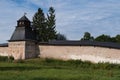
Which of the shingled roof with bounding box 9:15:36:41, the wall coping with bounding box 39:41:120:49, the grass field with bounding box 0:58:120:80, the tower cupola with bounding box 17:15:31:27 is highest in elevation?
the tower cupola with bounding box 17:15:31:27

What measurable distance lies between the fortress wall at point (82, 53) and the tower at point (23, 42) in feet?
4.73

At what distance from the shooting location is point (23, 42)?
40.5 metres

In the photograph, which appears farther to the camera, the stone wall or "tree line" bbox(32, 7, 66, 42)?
"tree line" bbox(32, 7, 66, 42)

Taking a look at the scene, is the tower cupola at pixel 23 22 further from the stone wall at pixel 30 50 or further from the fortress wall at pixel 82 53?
the fortress wall at pixel 82 53

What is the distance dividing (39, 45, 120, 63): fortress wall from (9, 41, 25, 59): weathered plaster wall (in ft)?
7.62

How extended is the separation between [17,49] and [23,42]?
4.27 feet

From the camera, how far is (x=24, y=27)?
42281 mm

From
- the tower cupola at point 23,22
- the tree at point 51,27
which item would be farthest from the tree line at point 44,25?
the tower cupola at point 23,22

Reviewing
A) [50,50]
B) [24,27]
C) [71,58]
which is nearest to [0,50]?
[24,27]

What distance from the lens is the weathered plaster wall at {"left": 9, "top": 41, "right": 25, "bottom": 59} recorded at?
40344 millimetres

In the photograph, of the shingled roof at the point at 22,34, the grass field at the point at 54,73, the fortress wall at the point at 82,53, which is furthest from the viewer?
the shingled roof at the point at 22,34

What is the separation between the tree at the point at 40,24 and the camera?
186 feet

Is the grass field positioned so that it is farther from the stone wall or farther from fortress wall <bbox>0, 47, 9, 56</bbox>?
fortress wall <bbox>0, 47, 9, 56</bbox>

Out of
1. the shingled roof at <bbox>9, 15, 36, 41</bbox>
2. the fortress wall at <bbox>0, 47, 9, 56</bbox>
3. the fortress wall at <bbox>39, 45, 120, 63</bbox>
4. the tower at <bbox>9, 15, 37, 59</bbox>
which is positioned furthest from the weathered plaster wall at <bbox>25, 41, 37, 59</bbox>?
the fortress wall at <bbox>0, 47, 9, 56</bbox>
